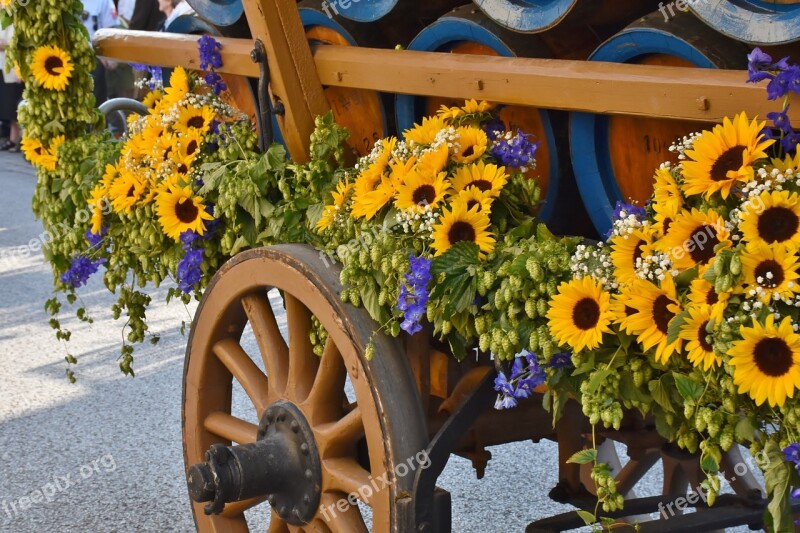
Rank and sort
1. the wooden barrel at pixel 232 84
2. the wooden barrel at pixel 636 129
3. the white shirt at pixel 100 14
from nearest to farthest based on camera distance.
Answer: the wooden barrel at pixel 636 129
the wooden barrel at pixel 232 84
the white shirt at pixel 100 14

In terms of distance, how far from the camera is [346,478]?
1.88m

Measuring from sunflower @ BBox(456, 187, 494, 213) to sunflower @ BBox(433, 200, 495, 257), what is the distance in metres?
0.02

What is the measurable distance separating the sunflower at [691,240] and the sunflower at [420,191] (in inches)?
16.4

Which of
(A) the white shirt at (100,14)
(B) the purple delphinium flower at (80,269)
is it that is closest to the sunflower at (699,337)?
(B) the purple delphinium flower at (80,269)

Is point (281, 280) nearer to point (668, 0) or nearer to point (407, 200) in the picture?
point (407, 200)

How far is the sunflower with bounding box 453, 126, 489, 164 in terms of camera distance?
1.75 m

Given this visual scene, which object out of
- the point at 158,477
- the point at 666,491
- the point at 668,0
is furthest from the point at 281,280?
the point at 158,477

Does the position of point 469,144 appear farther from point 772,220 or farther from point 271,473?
point 271,473

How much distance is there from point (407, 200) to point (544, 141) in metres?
0.26

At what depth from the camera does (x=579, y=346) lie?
145cm

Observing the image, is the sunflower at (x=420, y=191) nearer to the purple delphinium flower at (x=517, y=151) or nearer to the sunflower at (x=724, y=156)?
the purple delphinium flower at (x=517, y=151)

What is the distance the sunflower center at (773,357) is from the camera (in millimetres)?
1279

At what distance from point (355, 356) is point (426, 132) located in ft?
1.23

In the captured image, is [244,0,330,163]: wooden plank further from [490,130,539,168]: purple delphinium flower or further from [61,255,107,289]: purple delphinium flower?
[61,255,107,289]: purple delphinium flower
